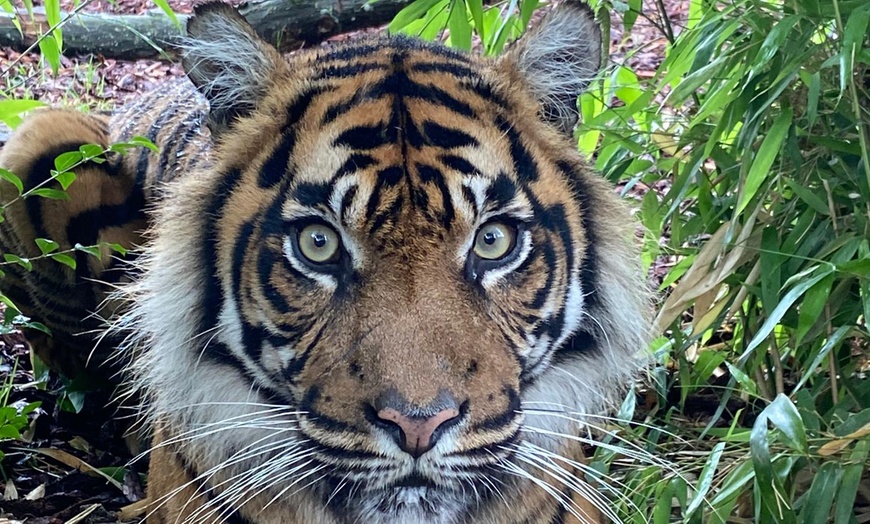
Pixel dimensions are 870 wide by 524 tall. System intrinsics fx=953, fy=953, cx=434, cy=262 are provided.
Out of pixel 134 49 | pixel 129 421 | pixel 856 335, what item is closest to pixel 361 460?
pixel 856 335

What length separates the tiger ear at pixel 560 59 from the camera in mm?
2105

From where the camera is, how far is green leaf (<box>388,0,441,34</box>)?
2639 millimetres

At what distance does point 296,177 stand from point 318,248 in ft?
0.55

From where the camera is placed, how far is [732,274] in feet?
8.04

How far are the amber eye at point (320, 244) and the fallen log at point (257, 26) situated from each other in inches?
85.5

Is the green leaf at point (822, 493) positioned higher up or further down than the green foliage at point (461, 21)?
further down

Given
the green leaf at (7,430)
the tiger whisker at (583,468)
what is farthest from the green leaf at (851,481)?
the green leaf at (7,430)

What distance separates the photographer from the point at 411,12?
2.70 metres

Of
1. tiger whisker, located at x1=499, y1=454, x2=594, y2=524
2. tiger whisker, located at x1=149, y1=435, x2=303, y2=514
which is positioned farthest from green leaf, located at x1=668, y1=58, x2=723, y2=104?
tiger whisker, located at x1=149, y1=435, x2=303, y2=514

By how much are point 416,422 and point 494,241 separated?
44 centimetres

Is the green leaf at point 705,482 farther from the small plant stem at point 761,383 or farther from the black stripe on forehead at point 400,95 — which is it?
the black stripe on forehead at point 400,95

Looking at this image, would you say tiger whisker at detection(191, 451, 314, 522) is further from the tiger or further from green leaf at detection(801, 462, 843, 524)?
green leaf at detection(801, 462, 843, 524)

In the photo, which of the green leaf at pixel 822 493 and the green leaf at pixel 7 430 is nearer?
the green leaf at pixel 822 493

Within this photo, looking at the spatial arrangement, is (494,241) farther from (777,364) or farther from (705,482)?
(777,364)
